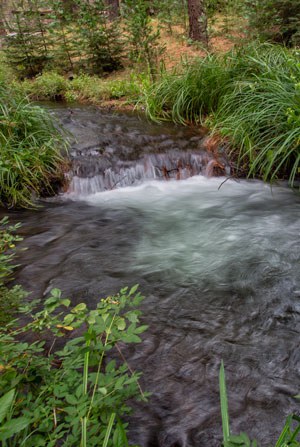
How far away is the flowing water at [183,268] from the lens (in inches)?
69.9

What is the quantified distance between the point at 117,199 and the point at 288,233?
2170 mm

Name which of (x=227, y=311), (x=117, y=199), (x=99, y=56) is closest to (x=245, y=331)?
(x=227, y=311)

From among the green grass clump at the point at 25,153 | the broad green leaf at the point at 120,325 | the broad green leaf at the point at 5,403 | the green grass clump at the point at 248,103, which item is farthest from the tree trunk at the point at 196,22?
the broad green leaf at the point at 5,403

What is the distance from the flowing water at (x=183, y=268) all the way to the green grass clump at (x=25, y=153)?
0.28 meters

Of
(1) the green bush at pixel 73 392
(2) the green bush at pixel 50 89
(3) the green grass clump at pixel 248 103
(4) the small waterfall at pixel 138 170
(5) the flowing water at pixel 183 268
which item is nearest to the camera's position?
(1) the green bush at pixel 73 392

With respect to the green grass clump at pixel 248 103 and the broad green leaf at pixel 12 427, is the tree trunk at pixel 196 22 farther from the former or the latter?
the broad green leaf at pixel 12 427

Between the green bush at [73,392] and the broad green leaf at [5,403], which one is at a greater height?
the broad green leaf at [5,403]

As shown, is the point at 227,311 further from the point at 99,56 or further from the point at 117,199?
the point at 99,56

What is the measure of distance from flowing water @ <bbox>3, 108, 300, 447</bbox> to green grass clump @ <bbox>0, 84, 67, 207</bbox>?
0.28 m

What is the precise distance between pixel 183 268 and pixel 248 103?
292cm

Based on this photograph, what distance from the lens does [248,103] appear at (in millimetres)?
4910

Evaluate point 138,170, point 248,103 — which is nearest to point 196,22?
point 248,103

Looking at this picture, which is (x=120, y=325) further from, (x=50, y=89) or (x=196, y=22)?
(x=196, y=22)

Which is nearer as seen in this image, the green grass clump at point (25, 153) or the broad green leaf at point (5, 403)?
the broad green leaf at point (5, 403)
